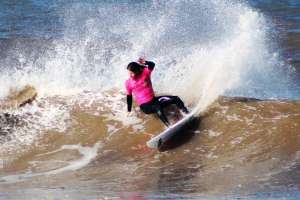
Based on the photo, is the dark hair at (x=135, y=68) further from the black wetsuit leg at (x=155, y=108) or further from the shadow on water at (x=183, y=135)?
the shadow on water at (x=183, y=135)

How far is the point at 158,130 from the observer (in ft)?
39.9

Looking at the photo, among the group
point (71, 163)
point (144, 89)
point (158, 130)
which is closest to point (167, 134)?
point (158, 130)

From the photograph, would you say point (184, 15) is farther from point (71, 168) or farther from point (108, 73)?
point (71, 168)

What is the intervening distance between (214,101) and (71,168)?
321cm

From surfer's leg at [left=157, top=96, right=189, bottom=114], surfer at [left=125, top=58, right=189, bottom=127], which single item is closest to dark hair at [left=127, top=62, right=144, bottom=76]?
surfer at [left=125, top=58, right=189, bottom=127]

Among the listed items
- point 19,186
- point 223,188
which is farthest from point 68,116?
point 223,188

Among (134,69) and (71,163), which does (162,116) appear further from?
(71,163)

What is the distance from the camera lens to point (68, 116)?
12.9 metres

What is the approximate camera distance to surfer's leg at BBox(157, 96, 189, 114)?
39.1 ft

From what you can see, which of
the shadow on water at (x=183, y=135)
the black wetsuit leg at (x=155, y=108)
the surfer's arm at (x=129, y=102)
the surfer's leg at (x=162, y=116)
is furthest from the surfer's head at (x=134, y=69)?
the shadow on water at (x=183, y=135)

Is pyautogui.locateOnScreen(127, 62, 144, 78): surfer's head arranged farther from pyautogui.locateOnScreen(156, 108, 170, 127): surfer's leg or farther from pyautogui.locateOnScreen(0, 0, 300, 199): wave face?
pyautogui.locateOnScreen(0, 0, 300, 199): wave face

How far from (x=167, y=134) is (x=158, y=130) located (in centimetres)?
70

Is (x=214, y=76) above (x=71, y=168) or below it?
above

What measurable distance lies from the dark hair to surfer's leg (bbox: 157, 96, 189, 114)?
1.80ft
